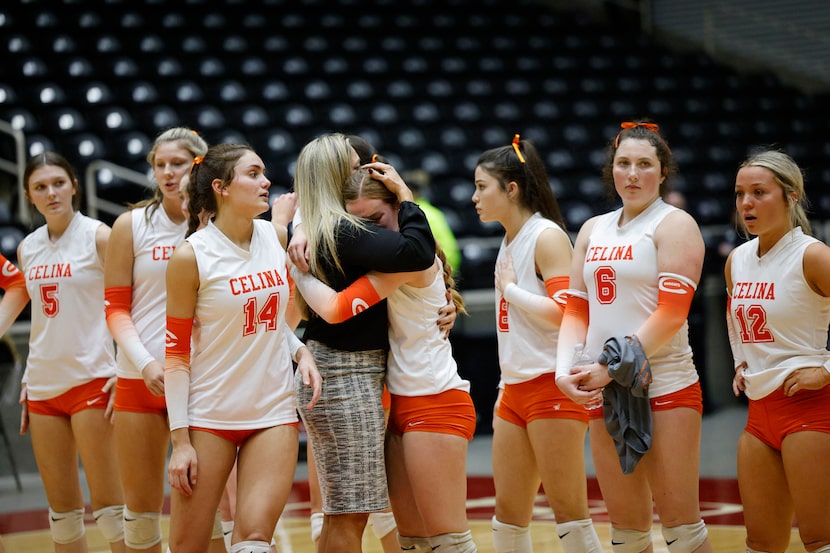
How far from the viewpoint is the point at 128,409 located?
3.49 metres

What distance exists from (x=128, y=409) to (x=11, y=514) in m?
2.61

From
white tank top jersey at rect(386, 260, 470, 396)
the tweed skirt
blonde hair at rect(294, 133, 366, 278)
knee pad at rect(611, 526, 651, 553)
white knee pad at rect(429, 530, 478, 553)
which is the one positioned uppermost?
blonde hair at rect(294, 133, 366, 278)

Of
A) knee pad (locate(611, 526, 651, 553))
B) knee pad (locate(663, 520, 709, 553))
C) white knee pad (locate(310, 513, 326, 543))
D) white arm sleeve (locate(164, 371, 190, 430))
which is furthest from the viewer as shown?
white knee pad (locate(310, 513, 326, 543))

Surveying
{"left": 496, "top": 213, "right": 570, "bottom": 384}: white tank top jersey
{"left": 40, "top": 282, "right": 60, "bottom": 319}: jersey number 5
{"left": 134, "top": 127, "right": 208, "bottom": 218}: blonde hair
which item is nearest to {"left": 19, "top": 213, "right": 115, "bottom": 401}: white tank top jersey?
{"left": 40, "top": 282, "right": 60, "bottom": 319}: jersey number 5

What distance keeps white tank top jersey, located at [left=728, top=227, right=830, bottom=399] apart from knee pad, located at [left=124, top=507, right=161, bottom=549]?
79.4 inches

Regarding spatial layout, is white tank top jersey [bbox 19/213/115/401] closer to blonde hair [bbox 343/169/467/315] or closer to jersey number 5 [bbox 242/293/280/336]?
jersey number 5 [bbox 242/293/280/336]

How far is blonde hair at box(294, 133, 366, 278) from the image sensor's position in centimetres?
286

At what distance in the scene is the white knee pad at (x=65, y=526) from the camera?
374 centimetres

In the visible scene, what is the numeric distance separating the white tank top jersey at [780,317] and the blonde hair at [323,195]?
1258 mm

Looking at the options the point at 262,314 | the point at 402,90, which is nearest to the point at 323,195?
the point at 262,314

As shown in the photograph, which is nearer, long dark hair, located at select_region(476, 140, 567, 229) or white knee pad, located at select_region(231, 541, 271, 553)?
white knee pad, located at select_region(231, 541, 271, 553)

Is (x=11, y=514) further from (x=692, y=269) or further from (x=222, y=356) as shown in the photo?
(x=692, y=269)

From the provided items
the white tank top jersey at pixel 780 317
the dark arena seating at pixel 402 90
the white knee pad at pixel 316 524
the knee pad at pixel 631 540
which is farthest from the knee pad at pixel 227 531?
the dark arena seating at pixel 402 90

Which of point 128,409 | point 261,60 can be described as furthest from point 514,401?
point 261,60
